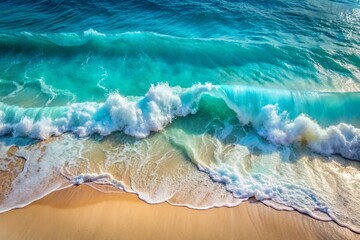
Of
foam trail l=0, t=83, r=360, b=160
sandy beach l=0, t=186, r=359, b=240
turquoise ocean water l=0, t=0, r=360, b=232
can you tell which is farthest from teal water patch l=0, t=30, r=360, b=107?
sandy beach l=0, t=186, r=359, b=240

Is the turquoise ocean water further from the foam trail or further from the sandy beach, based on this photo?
the sandy beach

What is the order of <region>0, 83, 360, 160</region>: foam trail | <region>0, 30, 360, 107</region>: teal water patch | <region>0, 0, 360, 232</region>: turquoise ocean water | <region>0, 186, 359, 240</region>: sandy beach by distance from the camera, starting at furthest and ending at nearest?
<region>0, 30, 360, 107</region>: teal water patch → <region>0, 83, 360, 160</region>: foam trail → <region>0, 0, 360, 232</region>: turquoise ocean water → <region>0, 186, 359, 240</region>: sandy beach

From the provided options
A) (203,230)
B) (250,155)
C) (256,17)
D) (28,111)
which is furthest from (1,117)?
(256,17)

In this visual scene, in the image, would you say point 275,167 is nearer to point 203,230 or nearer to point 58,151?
point 203,230

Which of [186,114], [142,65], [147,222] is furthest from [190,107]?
[147,222]

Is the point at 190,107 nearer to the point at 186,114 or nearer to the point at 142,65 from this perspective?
the point at 186,114

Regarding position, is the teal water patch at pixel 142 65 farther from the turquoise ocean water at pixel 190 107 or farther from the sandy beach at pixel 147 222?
the sandy beach at pixel 147 222
